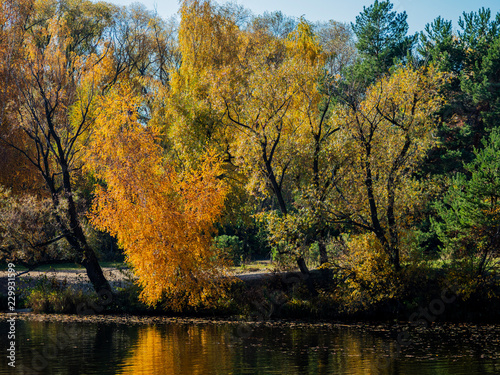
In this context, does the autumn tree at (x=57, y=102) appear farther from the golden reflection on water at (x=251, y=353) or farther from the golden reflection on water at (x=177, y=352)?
the golden reflection on water at (x=251, y=353)

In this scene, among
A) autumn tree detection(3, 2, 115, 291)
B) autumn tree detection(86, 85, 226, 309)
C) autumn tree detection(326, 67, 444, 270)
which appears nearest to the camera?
autumn tree detection(326, 67, 444, 270)

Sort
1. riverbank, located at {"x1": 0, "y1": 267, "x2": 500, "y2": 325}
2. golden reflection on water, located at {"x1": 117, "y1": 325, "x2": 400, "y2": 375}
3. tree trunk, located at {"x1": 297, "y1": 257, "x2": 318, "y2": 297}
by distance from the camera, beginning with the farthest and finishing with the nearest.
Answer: tree trunk, located at {"x1": 297, "y1": 257, "x2": 318, "y2": 297} < riverbank, located at {"x1": 0, "y1": 267, "x2": 500, "y2": 325} < golden reflection on water, located at {"x1": 117, "y1": 325, "x2": 400, "y2": 375}

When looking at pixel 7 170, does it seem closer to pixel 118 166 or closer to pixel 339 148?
pixel 118 166

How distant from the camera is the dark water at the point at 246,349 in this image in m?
14.6

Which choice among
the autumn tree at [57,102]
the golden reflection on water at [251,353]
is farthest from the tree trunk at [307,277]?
the autumn tree at [57,102]

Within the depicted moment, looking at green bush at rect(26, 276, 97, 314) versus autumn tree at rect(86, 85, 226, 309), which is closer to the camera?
autumn tree at rect(86, 85, 226, 309)

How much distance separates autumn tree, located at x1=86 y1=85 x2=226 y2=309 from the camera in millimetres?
24703

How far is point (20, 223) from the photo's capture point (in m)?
25.8

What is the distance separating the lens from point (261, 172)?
26047mm

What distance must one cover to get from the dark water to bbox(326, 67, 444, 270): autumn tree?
483cm

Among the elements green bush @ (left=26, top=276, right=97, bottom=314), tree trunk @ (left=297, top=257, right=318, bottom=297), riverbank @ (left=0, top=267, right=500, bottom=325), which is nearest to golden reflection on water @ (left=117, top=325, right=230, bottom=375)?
riverbank @ (left=0, top=267, right=500, bottom=325)

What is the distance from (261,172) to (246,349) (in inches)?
407

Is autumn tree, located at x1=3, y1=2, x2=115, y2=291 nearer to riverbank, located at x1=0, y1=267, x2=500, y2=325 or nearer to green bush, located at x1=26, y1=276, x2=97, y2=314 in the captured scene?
green bush, located at x1=26, y1=276, x2=97, y2=314

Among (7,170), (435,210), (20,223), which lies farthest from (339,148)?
(7,170)
